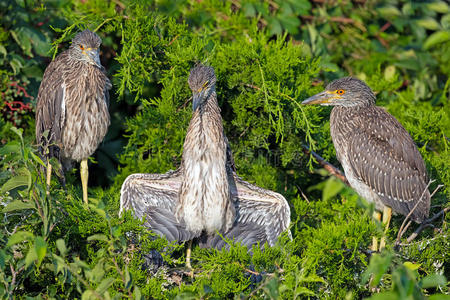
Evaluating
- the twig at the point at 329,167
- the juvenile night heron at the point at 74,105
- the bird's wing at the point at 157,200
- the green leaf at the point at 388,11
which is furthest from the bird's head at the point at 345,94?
the green leaf at the point at 388,11

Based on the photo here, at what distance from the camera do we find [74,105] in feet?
15.7

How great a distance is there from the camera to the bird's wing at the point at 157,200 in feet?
Result: 14.7

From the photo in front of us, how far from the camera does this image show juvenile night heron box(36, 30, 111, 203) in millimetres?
4773

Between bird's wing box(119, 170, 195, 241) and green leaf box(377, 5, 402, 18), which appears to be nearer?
bird's wing box(119, 170, 195, 241)

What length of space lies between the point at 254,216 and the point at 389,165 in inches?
46.9

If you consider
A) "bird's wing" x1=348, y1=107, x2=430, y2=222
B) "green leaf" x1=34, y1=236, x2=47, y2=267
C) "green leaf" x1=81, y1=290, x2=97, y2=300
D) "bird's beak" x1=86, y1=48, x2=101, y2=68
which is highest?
"bird's beak" x1=86, y1=48, x2=101, y2=68

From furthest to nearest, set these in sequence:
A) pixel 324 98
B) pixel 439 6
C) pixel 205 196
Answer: pixel 439 6 < pixel 324 98 < pixel 205 196

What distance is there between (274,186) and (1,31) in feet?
9.78

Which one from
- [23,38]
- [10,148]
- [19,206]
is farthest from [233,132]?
[10,148]

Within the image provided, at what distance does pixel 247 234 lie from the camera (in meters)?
4.70

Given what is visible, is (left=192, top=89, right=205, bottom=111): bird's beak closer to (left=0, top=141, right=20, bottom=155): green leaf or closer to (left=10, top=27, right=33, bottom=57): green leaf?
(left=0, top=141, right=20, bottom=155): green leaf

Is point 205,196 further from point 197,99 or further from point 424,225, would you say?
point 424,225

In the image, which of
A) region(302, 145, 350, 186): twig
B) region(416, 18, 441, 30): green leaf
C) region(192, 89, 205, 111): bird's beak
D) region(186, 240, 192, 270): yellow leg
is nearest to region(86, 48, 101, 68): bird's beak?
region(192, 89, 205, 111): bird's beak

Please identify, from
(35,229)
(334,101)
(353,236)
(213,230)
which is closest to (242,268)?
(213,230)
